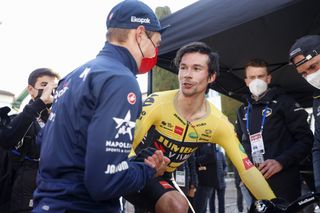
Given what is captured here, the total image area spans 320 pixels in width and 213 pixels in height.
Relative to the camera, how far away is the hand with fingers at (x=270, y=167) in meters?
3.37

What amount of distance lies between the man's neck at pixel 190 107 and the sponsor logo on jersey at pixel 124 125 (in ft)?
5.32

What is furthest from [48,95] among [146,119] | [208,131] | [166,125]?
[208,131]

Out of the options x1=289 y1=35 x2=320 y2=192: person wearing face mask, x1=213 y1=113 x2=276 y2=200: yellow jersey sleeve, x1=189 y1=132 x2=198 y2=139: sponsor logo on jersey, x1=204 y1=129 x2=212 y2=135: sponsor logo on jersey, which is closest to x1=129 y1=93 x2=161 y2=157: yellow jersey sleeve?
x1=189 y1=132 x2=198 y2=139: sponsor logo on jersey

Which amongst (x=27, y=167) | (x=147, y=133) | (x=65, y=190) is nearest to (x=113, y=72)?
(x=65, y=190)

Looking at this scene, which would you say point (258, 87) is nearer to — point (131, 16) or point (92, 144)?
point (131, 16)

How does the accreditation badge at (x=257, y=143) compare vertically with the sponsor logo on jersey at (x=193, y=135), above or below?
below

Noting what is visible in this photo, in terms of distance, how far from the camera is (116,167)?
1478 mm

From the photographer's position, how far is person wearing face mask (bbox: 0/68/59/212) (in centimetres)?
Answer: 298

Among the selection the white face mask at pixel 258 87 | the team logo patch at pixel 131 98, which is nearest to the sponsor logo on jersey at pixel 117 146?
the team logo patch at pixel 131 98

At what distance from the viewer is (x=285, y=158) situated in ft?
11.2

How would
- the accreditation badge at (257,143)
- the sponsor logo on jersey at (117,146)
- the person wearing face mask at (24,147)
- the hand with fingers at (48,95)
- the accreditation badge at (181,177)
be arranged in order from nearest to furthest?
the sponsor logo on jersey at (117,146) → the person wearing face mask at (24,147) → the hand with fingers at (48,95) → the accreditation badge at (257,143) → the accreditation badge at (181,177)

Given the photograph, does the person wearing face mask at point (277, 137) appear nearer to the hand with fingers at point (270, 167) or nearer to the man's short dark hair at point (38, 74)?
the hand with fingers at point (270, 167)

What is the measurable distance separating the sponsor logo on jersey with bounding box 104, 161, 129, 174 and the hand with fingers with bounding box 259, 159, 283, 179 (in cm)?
221

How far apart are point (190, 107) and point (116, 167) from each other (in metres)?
1.82
